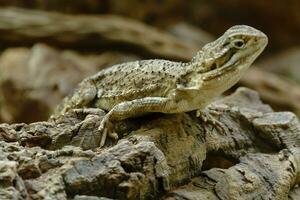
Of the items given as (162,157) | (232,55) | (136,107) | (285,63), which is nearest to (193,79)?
(232,55)

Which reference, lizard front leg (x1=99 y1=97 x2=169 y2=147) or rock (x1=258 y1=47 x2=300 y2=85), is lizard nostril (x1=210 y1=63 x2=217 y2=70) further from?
rock (x1=258 y1=47 x2=300 y2=85)

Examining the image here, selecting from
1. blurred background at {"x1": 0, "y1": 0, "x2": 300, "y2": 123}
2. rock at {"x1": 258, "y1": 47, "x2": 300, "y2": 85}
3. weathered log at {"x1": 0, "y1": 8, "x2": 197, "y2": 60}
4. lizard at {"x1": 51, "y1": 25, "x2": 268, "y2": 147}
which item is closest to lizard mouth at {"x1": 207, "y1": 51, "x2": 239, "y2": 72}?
lizard at {"x1": 51, "y1": 25, "x2": 268, "y2": 147}

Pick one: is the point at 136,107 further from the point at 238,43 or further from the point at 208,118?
the point at 238,43

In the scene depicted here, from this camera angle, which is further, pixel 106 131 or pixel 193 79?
pixel 193 79

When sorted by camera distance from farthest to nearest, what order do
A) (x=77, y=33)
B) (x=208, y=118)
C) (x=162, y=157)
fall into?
(x=77, y=33) → (x=208, y=118) → (x=162, y=157)

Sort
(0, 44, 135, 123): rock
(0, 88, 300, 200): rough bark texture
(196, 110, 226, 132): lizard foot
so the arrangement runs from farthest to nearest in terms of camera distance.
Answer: (0, 44, 135, 123): rock
(196, 110, 226, 132): lizard foot
(0, 88, 300, 200): rough bark texture

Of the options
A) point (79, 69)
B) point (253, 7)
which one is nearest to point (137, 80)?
point (79, 69)
